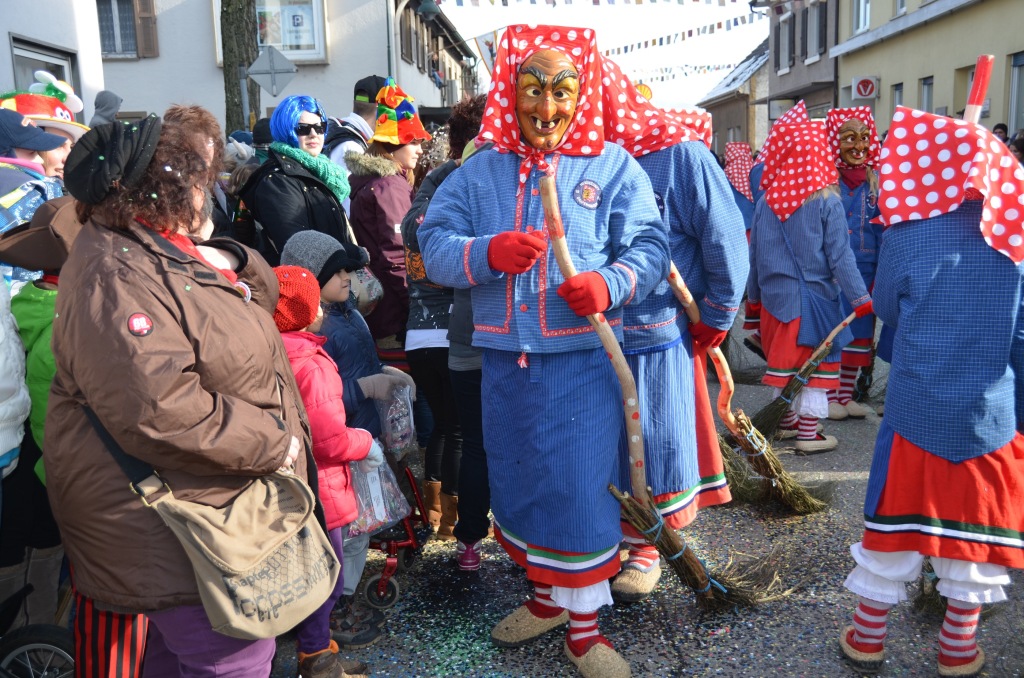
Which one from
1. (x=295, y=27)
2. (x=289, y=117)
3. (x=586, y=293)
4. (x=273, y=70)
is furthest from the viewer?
(x=295, y=27)

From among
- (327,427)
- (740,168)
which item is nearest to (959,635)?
(327,427)

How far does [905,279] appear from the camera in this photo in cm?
259

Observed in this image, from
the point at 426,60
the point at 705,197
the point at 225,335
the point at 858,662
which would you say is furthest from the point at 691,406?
the point at 426,60

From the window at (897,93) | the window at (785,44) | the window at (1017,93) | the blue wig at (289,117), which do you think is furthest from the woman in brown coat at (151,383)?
the window at (785,44)

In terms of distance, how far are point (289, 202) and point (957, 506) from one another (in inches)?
106

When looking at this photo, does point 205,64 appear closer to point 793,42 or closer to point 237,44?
point 237,44

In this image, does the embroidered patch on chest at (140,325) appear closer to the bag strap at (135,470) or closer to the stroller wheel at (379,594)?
the bag strap at (135,470)

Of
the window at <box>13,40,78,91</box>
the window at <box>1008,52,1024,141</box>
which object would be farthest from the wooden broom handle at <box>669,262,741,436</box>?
the window at <box>1008,52,1024,141</box>

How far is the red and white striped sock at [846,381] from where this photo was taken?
5672 mm

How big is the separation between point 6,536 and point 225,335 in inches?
51.9

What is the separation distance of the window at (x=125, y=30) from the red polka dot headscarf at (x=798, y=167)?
19.5 m

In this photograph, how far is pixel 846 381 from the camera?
18.7 ft

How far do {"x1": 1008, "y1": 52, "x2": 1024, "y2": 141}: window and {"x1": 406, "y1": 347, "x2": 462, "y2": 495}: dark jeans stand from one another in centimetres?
1389

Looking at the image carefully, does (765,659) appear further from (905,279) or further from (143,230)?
(143,230)
